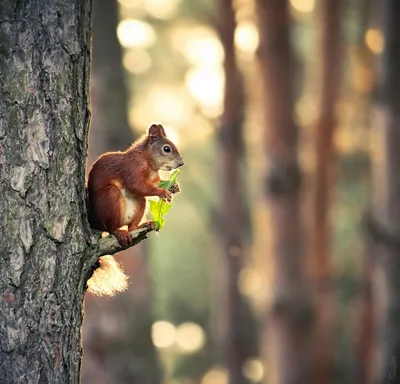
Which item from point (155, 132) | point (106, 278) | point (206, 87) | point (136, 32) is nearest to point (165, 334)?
point (206, 87)

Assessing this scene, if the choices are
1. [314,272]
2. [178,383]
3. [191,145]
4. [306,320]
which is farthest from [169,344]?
[306,320]

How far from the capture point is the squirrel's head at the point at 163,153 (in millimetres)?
3822

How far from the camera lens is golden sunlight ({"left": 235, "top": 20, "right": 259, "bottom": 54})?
12.4 m

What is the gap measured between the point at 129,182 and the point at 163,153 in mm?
268

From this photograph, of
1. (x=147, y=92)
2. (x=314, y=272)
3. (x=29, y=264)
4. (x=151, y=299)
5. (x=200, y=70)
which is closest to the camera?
(x=29, y=264)

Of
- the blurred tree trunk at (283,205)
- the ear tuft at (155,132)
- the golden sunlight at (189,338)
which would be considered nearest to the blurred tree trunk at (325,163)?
the blurred tree trunk at (283,205)

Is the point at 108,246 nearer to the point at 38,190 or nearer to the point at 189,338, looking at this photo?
the point at 38,190

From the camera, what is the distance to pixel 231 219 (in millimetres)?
11891

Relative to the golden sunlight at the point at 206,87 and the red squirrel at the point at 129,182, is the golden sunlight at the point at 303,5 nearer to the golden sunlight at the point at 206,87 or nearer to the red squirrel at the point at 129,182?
the golden sunlight at the point at 206,87

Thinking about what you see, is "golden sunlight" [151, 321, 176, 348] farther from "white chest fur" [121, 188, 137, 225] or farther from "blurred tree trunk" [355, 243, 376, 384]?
"white chest fur" [121, 188, 137, 225]

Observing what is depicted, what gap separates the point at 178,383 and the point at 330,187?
305 inches

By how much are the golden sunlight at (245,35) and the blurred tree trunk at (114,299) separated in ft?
16.0

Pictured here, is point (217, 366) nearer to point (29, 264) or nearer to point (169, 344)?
point (169, 344)

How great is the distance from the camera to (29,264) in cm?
304
